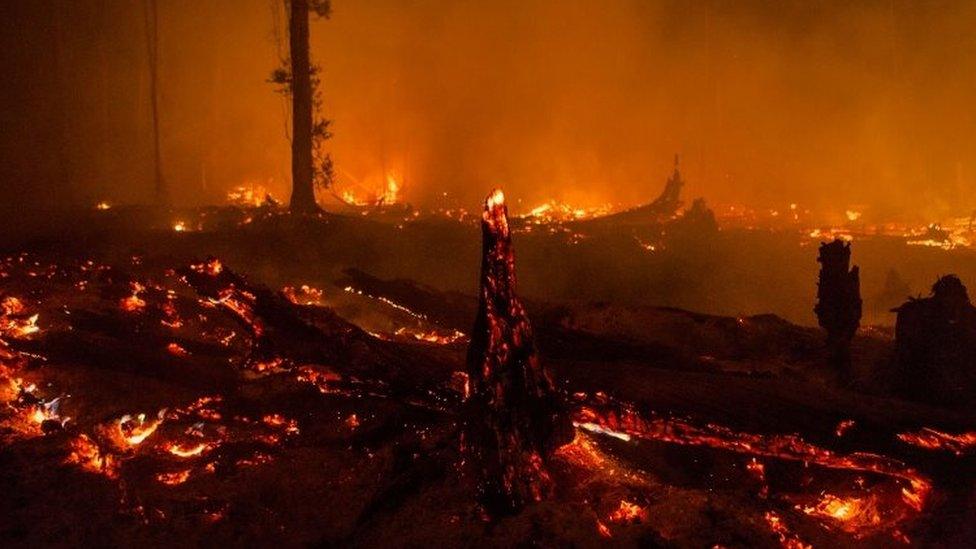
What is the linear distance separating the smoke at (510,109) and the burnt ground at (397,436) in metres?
20.6

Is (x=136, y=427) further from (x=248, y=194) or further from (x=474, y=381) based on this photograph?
(x=248, y=194)

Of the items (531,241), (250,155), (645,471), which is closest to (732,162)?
(531,241)

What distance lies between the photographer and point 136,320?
16.4 feet

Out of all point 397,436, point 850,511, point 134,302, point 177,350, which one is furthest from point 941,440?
point 134,302

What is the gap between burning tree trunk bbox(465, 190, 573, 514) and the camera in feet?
9.36

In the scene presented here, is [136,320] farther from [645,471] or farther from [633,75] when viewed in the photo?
[633,75]

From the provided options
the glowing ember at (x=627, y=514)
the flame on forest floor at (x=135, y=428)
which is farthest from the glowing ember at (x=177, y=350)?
the glowing ember at (x=627, y=514)

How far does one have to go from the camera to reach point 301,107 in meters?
11.9

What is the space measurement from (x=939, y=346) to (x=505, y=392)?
3087mm

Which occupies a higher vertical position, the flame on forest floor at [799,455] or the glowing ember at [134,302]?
the glowing ember at [134,302]

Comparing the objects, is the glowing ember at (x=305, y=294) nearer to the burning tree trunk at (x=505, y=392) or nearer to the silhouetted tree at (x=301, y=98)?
the burning tree trunk at (x=505, y=392)

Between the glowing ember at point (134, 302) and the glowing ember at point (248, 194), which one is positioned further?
the glowing ember at point (248, 194)

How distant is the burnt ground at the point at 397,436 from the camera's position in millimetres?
2652

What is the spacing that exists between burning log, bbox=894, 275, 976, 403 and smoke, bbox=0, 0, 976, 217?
20809 millimetres
